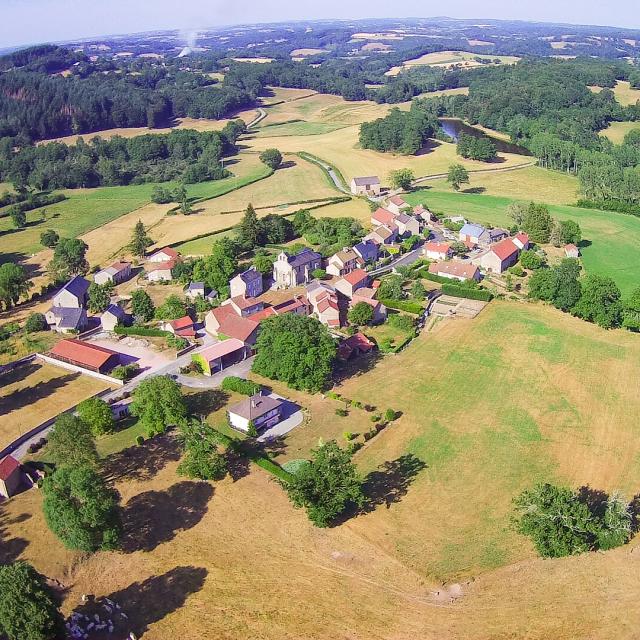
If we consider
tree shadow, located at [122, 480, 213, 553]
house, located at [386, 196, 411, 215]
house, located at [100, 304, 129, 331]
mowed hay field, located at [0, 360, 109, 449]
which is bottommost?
tree shadow, located at [122, 480, 213, 553]

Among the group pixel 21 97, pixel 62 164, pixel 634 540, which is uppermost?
pixel 21 97

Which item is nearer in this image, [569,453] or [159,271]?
[569,453]

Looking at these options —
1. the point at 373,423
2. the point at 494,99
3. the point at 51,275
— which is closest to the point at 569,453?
the point at 373,423

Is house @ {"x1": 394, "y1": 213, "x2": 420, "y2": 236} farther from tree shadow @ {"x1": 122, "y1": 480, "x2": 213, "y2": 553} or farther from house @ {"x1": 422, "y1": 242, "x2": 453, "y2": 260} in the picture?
tree shadow @ {"x1": 122, "y1": 480, "x2": 213, "y2": 553}

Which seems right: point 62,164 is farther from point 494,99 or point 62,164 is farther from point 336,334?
point 494,99

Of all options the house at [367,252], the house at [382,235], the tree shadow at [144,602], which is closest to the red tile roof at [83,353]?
the tree shadow at [144,602]

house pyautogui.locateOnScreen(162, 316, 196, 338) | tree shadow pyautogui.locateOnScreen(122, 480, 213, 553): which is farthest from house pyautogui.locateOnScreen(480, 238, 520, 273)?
tree shadow pyautogui.locateOnScreen(122, 480, 213, 553)

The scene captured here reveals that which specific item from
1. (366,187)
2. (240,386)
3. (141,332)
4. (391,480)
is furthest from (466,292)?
(366,187)
